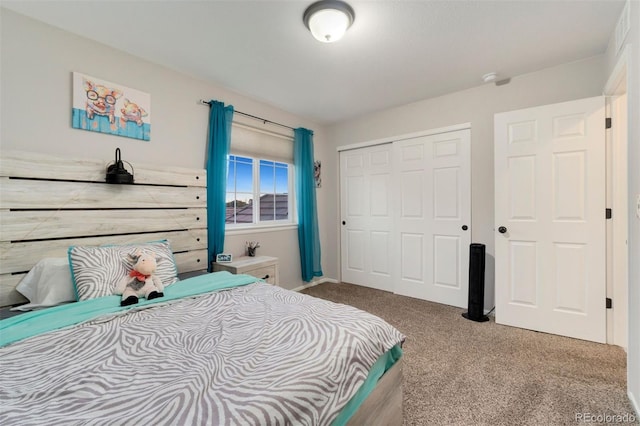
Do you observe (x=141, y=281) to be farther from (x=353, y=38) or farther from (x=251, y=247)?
(x=353, y=38)

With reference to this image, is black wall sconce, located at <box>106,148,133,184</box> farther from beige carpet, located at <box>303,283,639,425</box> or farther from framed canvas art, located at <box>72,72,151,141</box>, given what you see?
beige carpet, located at <box>303,283,639,425</box>

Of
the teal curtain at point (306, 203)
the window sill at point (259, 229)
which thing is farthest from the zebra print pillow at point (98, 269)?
the teal curtain at point (306, 203)

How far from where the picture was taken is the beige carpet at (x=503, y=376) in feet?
4.91

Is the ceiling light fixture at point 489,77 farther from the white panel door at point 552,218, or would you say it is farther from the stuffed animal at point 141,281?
the stuffed animal at point 141,281

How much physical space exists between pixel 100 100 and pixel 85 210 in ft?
2.84

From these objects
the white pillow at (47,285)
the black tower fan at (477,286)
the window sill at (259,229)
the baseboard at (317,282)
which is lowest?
the baseboard at (317,282)

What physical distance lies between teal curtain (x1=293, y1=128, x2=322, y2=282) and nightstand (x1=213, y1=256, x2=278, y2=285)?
94 centimetres

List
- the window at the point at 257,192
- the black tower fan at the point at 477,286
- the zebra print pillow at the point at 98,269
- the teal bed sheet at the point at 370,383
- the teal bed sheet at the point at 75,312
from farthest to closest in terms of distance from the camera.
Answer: the window at the point at 257,192 < the black tower fan at the point at 477,286 < the zebra print pillow at the point at 98,269 < the teal bed sheet at the point at 75,312 < the teal bed sheet at the point at 370,383

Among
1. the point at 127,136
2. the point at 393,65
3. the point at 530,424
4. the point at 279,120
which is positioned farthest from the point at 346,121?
the point at 530,424

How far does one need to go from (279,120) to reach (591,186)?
10.5ft

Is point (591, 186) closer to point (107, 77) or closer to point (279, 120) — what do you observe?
point (279, 120)

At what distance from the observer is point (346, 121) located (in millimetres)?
4070

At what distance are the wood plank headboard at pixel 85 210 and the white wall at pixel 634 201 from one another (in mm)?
3088

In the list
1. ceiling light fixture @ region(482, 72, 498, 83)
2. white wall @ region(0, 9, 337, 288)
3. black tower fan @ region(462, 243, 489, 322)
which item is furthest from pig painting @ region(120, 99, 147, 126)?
black tower fan @ region(462, 243, 489, 322)
